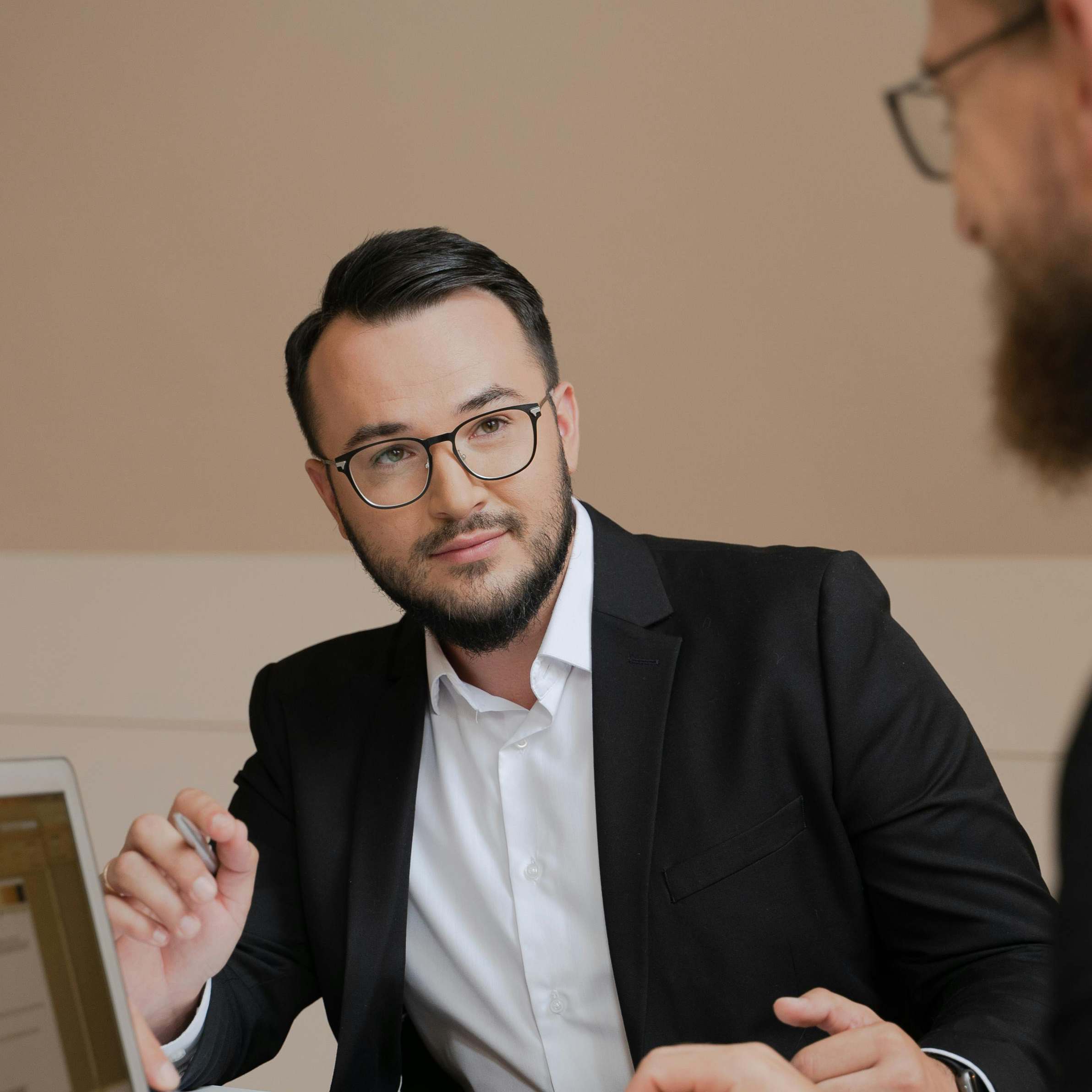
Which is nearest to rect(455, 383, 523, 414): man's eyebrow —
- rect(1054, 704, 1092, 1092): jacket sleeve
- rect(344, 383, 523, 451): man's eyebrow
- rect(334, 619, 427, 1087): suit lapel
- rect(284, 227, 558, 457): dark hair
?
rect(344, 383, 523, 451): man's eyebrow

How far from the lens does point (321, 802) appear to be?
1525mm

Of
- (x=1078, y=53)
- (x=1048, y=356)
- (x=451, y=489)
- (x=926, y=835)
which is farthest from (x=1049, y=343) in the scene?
Result: (x=451, y=489)

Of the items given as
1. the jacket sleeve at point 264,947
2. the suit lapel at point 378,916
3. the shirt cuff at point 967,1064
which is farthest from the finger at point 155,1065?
the shirt cuff at point 967,1064

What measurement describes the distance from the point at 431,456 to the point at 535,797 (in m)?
0.41

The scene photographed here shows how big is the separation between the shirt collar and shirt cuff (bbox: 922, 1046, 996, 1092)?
1.82 feet

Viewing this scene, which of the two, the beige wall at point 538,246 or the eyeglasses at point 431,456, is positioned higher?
the beige wall at point 538,246

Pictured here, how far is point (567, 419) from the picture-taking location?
5.39 feet

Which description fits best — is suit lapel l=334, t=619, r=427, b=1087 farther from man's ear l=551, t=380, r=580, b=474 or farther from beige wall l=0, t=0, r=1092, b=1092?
beige wall l=0, t=0, r=1092, b=1092

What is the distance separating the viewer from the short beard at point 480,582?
4.77 feet

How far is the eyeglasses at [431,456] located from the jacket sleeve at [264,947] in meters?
0.36

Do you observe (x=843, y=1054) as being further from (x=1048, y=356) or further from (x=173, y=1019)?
(x=173, y=1019)

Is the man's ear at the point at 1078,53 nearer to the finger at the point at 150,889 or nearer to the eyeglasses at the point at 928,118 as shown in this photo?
the eyeglasses at the point at 928,118

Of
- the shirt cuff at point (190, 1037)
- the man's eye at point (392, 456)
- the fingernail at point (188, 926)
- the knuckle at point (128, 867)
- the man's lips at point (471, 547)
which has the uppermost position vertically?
the man's eye at point (392, 456)

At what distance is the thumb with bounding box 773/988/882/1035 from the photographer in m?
0.98
